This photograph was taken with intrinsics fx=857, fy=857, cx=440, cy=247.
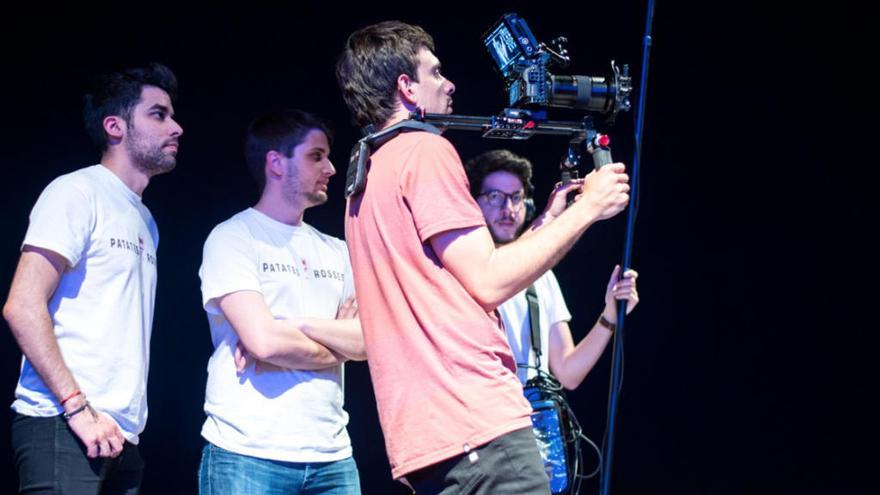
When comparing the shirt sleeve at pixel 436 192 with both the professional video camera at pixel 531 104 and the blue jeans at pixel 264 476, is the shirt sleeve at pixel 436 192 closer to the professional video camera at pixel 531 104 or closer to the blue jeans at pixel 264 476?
the professional video camera at pixel 531 104

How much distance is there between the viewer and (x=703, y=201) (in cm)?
412

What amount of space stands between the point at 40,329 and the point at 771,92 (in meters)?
3.49

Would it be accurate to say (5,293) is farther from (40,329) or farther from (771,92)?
(771,92)

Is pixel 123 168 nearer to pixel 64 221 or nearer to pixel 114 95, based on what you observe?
pixel 114 95

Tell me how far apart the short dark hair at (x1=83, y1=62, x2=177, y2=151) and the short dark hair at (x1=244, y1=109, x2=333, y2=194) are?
330 mm

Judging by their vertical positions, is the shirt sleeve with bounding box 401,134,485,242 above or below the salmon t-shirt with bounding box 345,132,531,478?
above

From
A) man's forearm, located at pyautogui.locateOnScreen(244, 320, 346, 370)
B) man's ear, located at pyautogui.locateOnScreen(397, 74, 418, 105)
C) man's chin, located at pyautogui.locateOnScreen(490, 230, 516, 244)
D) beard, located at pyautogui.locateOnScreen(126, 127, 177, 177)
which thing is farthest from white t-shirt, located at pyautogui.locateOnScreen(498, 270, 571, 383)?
beard, located at pyautogui.locateOnScreen(126, 127, 177, 177)

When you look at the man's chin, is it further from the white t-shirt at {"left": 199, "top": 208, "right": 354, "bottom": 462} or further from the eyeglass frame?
the white t-shirt at {"left": 199, "top": 208, "right": 354, "bottom": 462}

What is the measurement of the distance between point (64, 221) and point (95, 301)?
0.22 metres

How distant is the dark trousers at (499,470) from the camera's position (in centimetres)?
146

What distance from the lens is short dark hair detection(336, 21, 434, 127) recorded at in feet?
5.99

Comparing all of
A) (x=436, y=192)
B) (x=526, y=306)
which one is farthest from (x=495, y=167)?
(x=436, y=192)

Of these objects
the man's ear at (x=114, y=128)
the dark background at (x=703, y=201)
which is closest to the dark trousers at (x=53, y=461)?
the man's ear at (x=114, y=128)

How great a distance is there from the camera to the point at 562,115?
4047mm
